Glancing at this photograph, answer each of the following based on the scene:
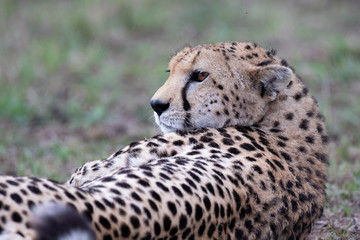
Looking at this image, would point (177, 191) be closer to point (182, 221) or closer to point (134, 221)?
point (182, 221)

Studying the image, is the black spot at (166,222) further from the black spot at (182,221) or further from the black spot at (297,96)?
the black spot at (297,96)

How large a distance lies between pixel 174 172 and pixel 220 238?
11.3 inches

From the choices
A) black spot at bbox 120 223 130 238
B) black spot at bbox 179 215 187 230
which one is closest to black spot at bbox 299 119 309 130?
black spot at bbox 179 215 187 230

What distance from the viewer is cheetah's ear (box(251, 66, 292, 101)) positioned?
3225 mm

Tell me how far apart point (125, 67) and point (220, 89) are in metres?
4.02

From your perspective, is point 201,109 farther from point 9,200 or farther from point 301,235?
point 9,200

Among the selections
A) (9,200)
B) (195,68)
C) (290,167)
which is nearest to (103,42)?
(195,68)

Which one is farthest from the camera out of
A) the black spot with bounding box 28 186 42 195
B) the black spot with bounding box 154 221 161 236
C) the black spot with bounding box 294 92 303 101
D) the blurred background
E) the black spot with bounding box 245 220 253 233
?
the blurred background

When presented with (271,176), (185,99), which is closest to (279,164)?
(271,176)

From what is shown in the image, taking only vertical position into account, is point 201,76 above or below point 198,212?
above

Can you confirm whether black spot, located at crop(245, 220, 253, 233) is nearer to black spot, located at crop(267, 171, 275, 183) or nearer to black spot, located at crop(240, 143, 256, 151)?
black spot, located at crop(267, 171, 275, 183)

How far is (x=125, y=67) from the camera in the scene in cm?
727

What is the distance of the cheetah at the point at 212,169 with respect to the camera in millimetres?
2137

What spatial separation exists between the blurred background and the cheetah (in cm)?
42
